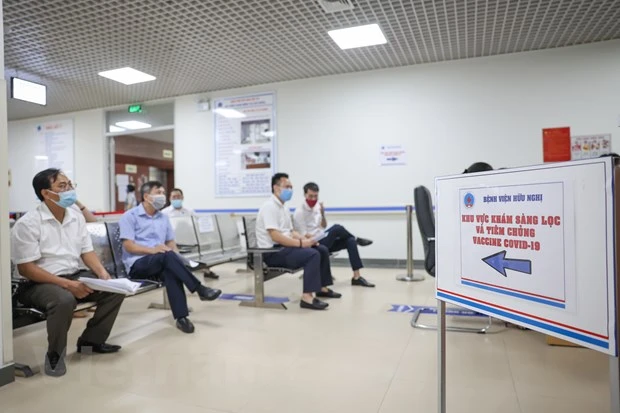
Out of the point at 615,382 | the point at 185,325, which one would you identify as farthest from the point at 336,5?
the point at 615,382

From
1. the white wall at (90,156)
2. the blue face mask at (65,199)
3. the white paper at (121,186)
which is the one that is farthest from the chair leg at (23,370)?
the white paper at (121,186)

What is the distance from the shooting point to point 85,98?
6.84 metres

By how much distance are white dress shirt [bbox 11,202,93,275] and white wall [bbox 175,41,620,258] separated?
3.83m

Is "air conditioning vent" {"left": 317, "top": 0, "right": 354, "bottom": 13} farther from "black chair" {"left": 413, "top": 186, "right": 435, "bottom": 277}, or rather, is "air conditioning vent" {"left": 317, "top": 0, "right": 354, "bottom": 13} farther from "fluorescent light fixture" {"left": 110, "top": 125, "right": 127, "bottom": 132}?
"fluorescent light fixture" {"left": 110, "top": 125, "right": 127, "bottom": 132}

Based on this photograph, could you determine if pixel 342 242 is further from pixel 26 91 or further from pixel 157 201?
pixel 26 91

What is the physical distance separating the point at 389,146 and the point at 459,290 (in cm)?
441

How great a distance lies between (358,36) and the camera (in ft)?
15.0

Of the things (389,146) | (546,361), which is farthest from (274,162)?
(546,361)

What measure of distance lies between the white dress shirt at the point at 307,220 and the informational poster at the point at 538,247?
292 cm

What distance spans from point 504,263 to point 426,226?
2.00 metres

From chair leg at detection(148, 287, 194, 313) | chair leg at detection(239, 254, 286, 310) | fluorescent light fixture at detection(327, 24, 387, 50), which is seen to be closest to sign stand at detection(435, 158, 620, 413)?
chair leg at detection(239, 254, 286, 310)

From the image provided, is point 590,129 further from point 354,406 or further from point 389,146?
point 354,406

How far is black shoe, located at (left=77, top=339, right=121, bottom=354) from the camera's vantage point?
2.49 meters

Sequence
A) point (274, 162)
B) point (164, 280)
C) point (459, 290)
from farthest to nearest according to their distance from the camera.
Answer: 1. point (274, 162)
2. point (164, 280)
3. point (459, 290)
